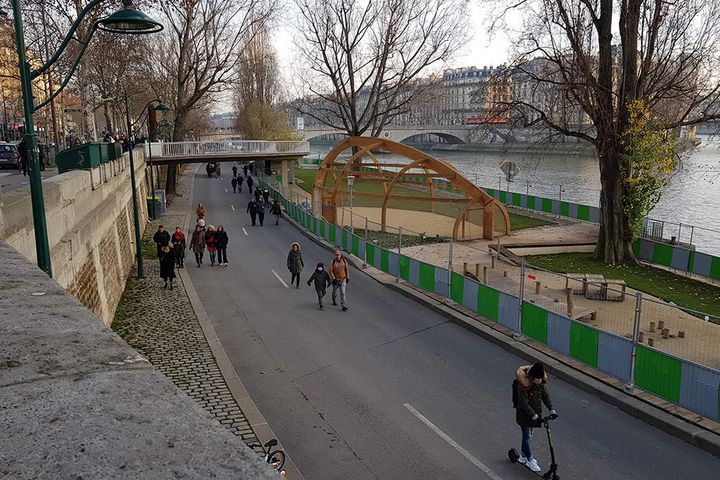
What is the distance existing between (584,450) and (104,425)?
7.53 m

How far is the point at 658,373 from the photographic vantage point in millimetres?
9141

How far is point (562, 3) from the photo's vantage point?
824 inches

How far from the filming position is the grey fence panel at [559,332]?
36.0 ft

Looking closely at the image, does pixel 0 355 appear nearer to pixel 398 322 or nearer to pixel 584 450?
pixel 584 450

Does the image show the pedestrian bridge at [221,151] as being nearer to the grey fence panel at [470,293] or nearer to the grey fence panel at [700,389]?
the grey fence panel at [470,293]

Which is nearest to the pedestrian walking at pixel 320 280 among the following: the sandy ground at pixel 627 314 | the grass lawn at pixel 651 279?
the sandy ground at pixel 627 314

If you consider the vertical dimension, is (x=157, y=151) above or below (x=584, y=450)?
above

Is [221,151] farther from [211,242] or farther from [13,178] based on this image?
[211,242]

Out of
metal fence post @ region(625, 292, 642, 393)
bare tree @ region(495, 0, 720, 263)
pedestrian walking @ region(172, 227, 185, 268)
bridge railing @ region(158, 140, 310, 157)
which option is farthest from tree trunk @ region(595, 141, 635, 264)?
bridge railing @ region(158, 140, 310, 157)

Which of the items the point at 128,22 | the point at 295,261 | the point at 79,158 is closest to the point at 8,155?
the point at 79,158

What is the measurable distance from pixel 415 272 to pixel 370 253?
133 inches

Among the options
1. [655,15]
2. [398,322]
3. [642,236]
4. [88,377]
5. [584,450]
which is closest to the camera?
[88,377]

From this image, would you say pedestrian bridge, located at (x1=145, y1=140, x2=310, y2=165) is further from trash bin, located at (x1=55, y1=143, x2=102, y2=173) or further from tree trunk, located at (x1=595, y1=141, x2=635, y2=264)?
tree trunk, located at (x1=595, y1=141, x2=635, y2=264)

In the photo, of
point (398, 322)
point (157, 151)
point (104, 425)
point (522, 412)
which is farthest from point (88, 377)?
point (157, 151)
